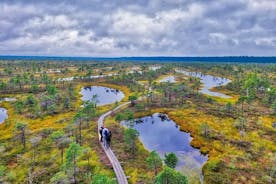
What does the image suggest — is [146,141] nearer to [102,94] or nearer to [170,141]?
[170,141]

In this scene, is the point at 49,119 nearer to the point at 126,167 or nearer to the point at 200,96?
the point at 126,167

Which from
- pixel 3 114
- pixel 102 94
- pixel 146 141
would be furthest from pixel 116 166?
pixel 102 94

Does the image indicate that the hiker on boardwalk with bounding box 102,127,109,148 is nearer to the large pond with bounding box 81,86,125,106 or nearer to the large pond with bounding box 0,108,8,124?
the large pond with bounding box 0,108,8,124

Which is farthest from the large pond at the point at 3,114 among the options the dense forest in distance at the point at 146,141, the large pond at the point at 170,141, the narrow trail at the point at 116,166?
the narrow trail at the point at 116,166

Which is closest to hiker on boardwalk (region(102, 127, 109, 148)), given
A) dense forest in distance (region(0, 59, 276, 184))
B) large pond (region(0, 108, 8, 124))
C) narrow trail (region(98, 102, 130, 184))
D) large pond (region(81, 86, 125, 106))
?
narrow trail (region(98, 102, 130, 184))

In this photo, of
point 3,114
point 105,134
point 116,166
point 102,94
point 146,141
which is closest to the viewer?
point 116,166

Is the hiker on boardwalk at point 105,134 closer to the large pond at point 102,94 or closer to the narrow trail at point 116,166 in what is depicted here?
the narrow trail at point 116,166
